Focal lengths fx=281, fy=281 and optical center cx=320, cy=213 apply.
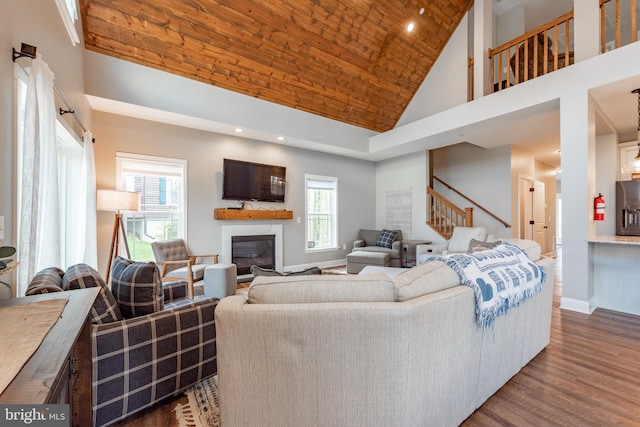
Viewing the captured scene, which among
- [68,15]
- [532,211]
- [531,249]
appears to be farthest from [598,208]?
[68,15]

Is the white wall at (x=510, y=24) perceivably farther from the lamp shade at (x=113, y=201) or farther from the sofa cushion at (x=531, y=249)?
the lamp shade at (x=113, y=201)

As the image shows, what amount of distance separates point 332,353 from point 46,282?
4.97 feet

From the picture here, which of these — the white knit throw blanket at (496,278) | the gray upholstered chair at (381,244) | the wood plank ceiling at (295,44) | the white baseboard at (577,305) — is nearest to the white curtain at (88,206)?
the wood plank ceiling at (295,44)

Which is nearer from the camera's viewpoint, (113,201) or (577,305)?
(577,305)

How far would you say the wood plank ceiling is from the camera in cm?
345

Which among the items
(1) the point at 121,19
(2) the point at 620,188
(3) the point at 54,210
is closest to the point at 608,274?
(2) the point at 620,188

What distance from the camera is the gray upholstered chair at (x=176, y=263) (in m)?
3.60

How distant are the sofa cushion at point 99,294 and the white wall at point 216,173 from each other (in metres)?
2.93

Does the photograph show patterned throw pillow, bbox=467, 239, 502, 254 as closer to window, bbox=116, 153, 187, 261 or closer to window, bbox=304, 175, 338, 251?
window, bbox=304, 175, 338, 251

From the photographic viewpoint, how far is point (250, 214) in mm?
5223

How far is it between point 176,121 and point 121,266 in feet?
10.1

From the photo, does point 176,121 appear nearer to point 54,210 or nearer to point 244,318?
point 54,210

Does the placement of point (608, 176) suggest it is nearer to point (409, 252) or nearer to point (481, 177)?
→ point (481, 177)

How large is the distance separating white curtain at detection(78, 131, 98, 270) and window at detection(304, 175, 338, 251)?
373 cm
